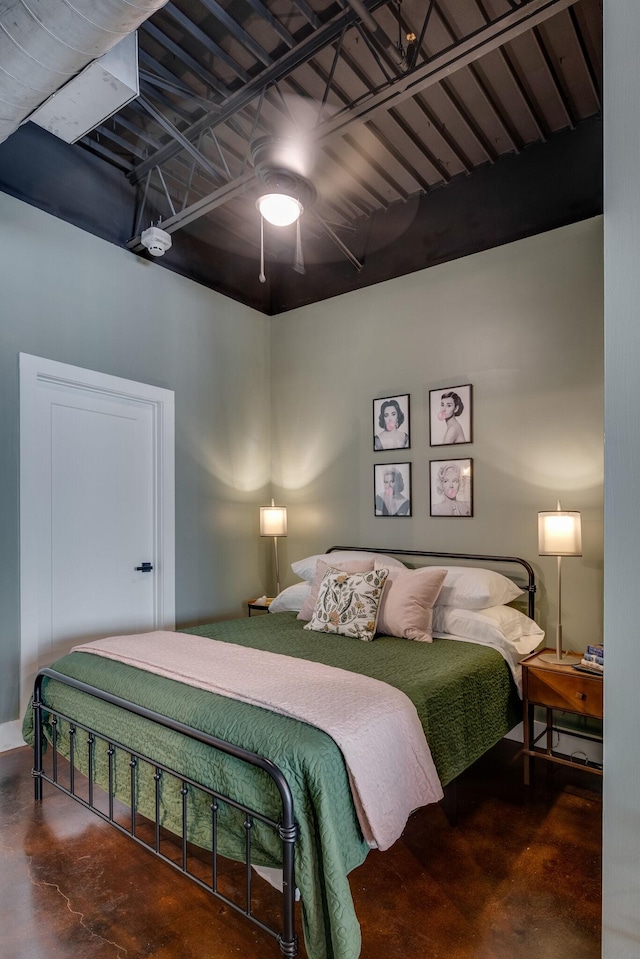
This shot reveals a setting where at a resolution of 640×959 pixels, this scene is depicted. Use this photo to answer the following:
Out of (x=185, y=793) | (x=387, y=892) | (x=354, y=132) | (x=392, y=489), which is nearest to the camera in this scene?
(x=185, y=793)

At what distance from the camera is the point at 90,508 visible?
11.8 feet

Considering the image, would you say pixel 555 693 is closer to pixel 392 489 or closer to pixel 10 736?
pixel 392 489

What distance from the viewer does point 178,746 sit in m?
1.90

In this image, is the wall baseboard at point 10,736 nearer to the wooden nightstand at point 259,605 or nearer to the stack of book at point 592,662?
the wooden nightstand at point 259,605

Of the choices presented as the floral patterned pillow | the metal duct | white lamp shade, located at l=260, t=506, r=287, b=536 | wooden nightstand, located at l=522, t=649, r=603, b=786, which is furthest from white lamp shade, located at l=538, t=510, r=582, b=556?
the metal duct

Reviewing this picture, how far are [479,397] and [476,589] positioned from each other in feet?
4.19

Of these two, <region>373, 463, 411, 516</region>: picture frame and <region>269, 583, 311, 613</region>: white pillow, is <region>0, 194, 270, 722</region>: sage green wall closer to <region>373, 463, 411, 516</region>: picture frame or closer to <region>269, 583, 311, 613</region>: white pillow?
<region>269, 583, 311, 613</region>: white pillow

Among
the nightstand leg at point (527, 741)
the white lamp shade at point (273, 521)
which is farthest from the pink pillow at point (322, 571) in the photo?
the nightstand leg at point (527, 741)

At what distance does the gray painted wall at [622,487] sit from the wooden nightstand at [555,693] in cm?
147

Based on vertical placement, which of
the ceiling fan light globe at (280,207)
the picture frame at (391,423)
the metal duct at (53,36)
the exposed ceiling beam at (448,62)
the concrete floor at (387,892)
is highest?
the exposed ceiling beam at (448,62)

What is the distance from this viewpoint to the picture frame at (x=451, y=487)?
3.64 meters

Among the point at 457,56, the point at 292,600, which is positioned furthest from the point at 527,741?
the point at 457,56

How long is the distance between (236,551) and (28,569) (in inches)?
65.1

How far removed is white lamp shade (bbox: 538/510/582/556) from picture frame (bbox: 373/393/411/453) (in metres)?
1.29
